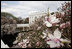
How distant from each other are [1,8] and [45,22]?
586mm

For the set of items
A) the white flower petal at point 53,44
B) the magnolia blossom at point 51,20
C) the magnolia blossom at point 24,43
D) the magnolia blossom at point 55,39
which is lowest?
the magnolia blossom at point 24,43

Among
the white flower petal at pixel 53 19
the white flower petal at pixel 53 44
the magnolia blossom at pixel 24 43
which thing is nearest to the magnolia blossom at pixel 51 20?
the white flower petal at pixel 53 19

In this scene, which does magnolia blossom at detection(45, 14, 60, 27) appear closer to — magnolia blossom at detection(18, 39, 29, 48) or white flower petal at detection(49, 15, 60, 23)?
white flower petal at detection(49, 15, 60, 23)

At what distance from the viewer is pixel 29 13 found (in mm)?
1731

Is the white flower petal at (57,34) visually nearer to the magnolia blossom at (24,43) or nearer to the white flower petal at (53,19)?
the white flower petal at (53,19)

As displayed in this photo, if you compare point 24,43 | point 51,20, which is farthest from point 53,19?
point 24,43

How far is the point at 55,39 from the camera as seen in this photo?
1434 mm

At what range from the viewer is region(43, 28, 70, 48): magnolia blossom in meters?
1.44

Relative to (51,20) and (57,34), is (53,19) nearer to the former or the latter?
(51,20)

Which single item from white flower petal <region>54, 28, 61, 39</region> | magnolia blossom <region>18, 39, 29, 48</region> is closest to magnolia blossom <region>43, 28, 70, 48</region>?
white flower petal <region>54, 28, 61, 39</region>

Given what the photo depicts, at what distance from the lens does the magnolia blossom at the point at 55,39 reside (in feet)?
4.71

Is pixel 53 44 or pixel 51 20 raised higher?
pixel 51 20

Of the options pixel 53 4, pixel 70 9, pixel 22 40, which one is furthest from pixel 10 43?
pixel 70 9

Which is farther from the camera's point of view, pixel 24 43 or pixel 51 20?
pixel 24 43
